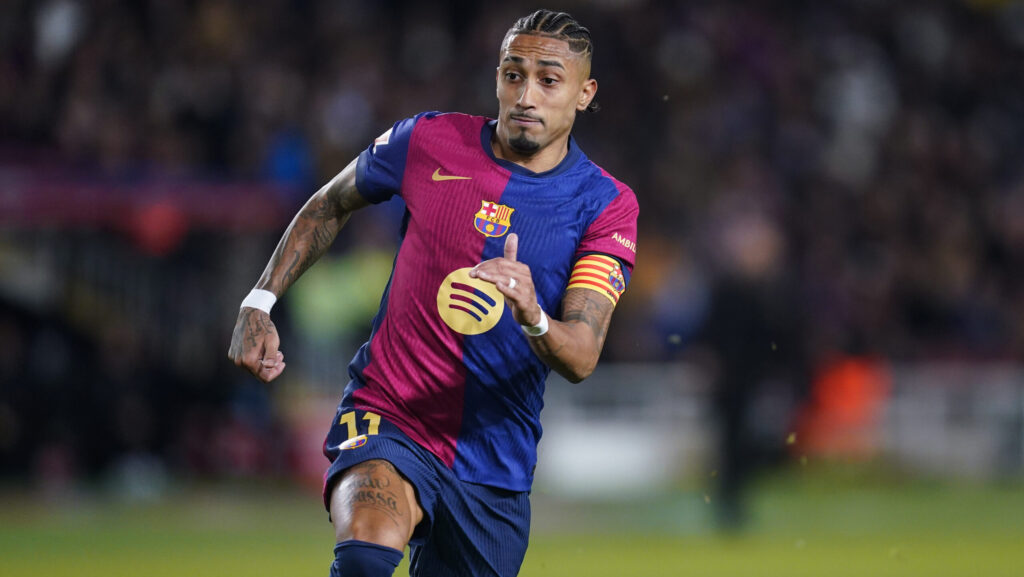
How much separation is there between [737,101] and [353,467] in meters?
14.5

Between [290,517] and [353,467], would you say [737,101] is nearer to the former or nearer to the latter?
[290,517]

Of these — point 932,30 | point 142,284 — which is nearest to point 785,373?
point 142,284

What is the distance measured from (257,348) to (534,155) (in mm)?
1267

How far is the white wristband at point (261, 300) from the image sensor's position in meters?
5.10

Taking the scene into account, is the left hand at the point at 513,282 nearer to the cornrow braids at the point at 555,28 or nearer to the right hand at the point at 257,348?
the right hand at the point at 257,348

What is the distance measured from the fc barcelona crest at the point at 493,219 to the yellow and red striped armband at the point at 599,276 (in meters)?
0.30

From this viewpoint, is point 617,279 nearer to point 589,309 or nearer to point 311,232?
point 589,309

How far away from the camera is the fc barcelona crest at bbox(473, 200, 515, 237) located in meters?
5.12

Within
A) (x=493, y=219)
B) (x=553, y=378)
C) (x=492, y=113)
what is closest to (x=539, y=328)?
(x=493, y=219)

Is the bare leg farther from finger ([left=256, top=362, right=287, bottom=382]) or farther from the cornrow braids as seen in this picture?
the cornrow braids

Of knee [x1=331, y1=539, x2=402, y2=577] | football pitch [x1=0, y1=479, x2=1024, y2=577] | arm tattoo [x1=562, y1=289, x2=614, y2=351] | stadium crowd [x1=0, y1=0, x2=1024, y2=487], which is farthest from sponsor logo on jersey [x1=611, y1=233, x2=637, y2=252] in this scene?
stadium crowd [x1=0, y1=0, x2=1024, y2=487]

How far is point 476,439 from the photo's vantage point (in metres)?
5.09

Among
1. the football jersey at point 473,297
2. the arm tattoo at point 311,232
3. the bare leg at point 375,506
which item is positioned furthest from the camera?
the arm tattoo at point 311,232

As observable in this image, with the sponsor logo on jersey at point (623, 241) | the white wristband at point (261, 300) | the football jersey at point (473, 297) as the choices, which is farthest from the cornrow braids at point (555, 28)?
the white wristband at point (261, 300)
